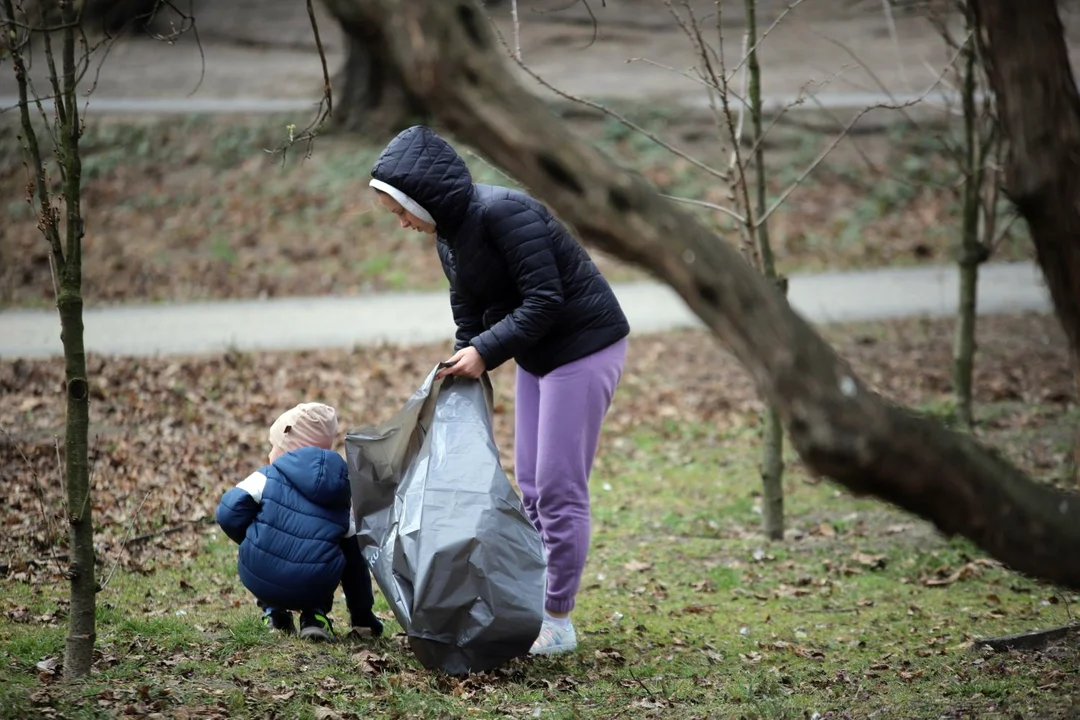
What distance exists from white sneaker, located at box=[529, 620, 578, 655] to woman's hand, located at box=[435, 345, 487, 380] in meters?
1.02

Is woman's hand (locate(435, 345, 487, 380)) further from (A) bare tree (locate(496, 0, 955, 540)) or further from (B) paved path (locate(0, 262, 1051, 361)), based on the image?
(B) paved path (locate(0, 262, 1051, 361))

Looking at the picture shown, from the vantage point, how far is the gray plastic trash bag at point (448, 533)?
12.8 ft

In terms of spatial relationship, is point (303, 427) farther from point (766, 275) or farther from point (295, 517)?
point (766, 275)

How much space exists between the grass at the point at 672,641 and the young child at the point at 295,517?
26 centimetres

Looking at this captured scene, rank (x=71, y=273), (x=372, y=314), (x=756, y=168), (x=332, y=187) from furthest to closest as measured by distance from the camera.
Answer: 1. (x=332, y=187)
2. (x=372, y=314)
3. (x=756, y=168)
4. (x=71, y=273)

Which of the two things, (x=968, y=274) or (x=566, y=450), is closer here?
(x=566, y=450)

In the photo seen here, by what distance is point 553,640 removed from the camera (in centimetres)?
435

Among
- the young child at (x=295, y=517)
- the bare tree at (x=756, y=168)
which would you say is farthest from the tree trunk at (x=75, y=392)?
the bare tree at (x=756, y=168)

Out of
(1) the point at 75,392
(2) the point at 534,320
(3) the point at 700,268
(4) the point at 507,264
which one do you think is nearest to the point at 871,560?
(2) the point at 534,320

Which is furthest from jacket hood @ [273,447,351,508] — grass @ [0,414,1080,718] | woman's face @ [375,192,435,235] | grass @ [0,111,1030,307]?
grass @ [0,111,1030,307]

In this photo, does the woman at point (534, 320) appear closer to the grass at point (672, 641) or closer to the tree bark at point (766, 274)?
the grass at point (672, 641)

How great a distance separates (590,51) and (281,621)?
14932 millimetres

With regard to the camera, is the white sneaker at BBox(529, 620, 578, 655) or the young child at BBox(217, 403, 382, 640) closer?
the young child at BBox(217, 403, 382, 640)

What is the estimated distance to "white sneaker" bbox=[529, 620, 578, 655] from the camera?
4.33m
